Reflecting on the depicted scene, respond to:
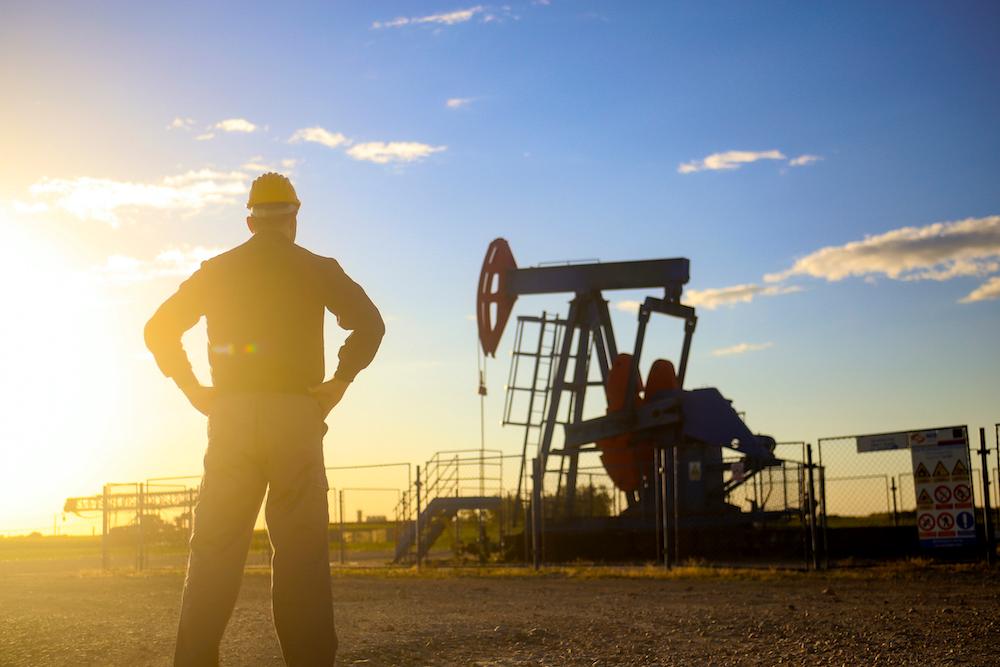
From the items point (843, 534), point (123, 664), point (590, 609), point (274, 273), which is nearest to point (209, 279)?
point (274, 273)

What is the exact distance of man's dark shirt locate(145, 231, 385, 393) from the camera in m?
3.97

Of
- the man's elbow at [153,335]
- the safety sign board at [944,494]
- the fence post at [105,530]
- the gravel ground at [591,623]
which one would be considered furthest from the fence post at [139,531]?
the man's elbow at [153,335]

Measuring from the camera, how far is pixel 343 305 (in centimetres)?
418

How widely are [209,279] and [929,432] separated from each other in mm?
14232

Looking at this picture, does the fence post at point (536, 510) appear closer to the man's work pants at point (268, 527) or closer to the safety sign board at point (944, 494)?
the safety sign board at point (944, 494)

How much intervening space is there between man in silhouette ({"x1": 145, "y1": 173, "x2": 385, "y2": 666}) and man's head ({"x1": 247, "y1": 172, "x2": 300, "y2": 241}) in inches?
3.4

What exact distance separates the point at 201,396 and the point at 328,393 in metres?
0.45

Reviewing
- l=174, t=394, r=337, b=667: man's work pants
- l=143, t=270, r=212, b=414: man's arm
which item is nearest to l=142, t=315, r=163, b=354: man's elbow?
l=143, t=270, r=212, b=414: man's arm

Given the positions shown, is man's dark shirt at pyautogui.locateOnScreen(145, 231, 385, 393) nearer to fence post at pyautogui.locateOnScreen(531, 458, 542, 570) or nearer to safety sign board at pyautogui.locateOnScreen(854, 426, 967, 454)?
safety sign board at pyautogui.locateOnScreen(854, 426, 967, 454)

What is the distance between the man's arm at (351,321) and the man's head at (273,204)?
240 mm

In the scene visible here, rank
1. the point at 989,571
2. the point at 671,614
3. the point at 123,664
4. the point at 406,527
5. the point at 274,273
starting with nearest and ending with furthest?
1. the point at 274,273
2. the point at 123,664
3. the point at 671,614
4. the point at 989,571
5. the point at 406,527

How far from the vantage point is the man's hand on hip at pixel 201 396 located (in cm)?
399

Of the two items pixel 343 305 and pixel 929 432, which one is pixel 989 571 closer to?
pixel 929 432

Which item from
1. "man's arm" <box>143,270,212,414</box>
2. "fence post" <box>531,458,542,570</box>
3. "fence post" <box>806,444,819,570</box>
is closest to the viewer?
"man's arm" <box>143,270,212,414</box>
